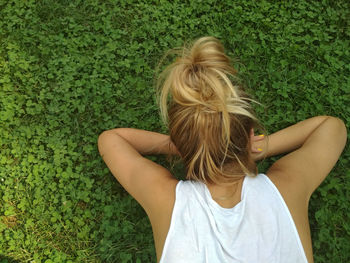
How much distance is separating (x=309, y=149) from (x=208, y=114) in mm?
1067

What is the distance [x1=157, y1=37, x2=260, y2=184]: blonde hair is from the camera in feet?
5.66

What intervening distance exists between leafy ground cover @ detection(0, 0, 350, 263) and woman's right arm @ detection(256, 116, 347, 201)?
302mm

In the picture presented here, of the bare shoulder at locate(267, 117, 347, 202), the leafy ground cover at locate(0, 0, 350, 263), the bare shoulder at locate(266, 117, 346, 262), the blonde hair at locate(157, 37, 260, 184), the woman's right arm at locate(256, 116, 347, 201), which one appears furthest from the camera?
the leafy ground cover at locate(0, 0, 350, 263)

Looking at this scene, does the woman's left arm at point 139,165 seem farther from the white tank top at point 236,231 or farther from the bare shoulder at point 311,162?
the bare shoulder at point 311,162

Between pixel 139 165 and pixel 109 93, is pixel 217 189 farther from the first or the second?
pixel 109 93

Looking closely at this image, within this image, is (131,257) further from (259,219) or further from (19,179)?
(259,219)

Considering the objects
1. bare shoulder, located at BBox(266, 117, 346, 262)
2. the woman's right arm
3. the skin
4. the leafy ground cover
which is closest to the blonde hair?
the skin

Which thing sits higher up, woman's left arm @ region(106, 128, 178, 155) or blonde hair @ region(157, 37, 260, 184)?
blonde hair @ region(157, 37, 260, 184)

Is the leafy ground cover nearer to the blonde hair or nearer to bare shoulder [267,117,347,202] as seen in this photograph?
bare shoulder [267,117,347,202]

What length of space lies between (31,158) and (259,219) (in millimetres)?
2273

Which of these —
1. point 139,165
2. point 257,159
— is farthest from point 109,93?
point 257,159

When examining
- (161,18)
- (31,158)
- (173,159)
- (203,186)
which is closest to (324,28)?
(161,18)

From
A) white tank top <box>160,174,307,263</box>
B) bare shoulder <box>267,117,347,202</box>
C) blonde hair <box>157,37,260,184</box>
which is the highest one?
blonde hair <box>157,37,260,184</box>

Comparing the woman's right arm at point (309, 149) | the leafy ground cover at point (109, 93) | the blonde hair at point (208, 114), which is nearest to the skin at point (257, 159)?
the woman's right arm at point (309, 149)
